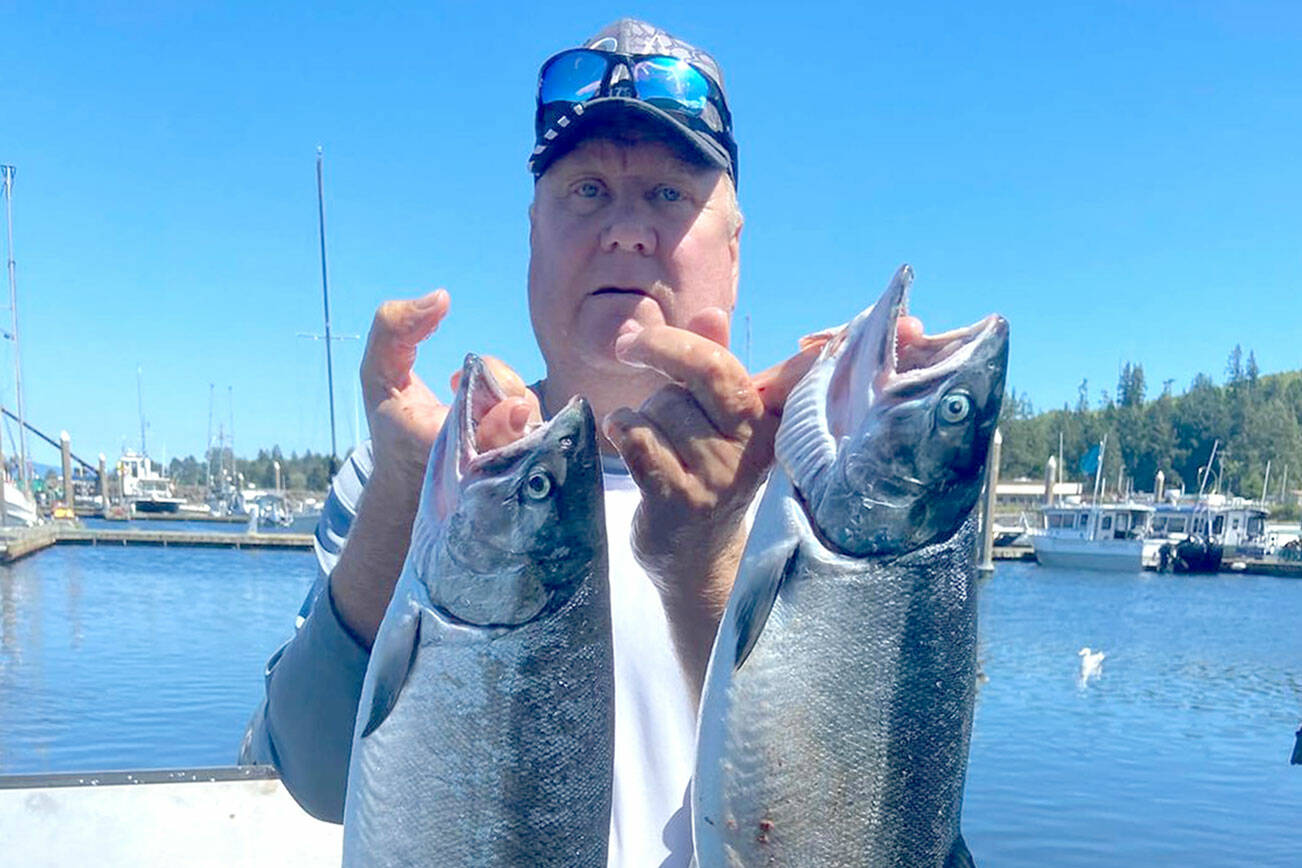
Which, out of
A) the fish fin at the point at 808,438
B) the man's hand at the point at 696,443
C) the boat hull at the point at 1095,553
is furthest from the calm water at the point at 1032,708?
the boat hull at the point at 1095,553

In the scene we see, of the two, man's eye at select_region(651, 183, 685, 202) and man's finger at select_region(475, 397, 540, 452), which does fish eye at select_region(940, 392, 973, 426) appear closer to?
man's finger at select_region(475, 397, 540, 452)

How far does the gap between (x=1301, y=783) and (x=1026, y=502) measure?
11076cm

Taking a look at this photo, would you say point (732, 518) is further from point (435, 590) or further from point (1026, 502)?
point (1026, 502)

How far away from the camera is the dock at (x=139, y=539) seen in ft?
168

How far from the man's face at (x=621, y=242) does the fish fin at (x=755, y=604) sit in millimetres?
981

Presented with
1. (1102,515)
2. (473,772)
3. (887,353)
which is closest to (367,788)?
(473,772)

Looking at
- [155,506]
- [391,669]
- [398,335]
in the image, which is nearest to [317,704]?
[391,669]

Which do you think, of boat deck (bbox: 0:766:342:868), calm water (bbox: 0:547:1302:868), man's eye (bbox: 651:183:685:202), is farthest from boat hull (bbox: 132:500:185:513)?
man's eye (bbox: 651:183:685:202)

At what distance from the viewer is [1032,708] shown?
877 inches

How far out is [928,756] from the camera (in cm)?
210

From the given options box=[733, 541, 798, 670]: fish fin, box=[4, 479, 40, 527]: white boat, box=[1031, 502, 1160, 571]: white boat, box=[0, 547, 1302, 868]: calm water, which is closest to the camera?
box=[733, 541, 798, 670]: fish fin

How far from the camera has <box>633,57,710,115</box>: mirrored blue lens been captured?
2.93 meters

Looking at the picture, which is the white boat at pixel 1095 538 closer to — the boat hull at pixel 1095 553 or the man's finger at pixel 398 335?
the boat hull at pixel 1095 553

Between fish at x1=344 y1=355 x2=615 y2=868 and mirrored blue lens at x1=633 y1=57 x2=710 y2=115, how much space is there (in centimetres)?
110
